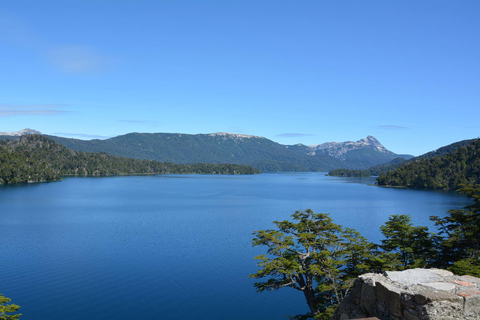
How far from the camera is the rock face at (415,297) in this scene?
8312mm

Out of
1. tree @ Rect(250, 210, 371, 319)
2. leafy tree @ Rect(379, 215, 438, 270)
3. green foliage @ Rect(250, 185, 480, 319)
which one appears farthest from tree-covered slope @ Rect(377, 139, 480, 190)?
tree @ Rect(250, 210, 371, 319)

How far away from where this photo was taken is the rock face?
8.31 m

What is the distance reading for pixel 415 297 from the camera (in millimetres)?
8578

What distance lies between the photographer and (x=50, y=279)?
1361 inches

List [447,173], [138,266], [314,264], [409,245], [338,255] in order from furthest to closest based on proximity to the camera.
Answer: [447,173] < [138,266] < [409,245] < [338,255] < [314,264]

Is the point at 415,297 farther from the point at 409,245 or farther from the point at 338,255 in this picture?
the point at 409,245

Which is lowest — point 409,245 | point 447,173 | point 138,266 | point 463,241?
point 138,266

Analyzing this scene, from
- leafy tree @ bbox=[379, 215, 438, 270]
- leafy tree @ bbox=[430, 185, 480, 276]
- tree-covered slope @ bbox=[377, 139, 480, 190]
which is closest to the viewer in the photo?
leafy tree @ bbox=[430, 185, 480, 276]

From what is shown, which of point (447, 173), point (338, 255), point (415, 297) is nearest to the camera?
point (415, 297)

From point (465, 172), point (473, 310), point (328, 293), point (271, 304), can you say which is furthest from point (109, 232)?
point (465, 172)

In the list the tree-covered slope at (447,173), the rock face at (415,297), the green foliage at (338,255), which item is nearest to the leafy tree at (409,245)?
the green foliage at (338,255)

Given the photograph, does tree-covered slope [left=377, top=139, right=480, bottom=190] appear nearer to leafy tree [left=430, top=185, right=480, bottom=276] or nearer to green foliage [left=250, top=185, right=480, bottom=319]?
leafy tree [left=430, top=185, right=480, bottom=276]

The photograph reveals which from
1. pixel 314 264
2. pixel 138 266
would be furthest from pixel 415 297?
pixel 138 266

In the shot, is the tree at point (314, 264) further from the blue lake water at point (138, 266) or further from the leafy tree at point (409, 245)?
the blue lake water at point (138, 266)
